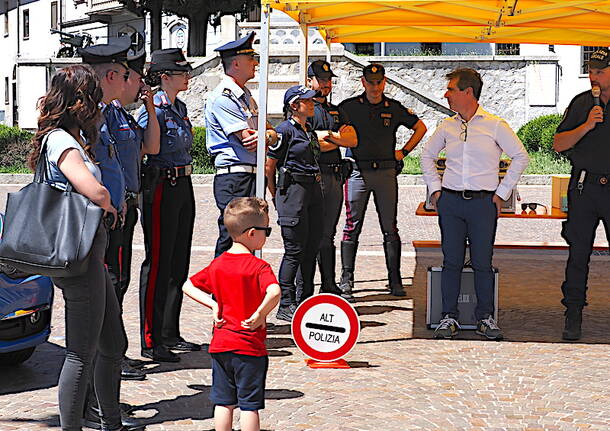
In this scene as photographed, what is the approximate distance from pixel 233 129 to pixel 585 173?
2.66m

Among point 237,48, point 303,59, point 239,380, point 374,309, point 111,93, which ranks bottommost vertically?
point 374,309

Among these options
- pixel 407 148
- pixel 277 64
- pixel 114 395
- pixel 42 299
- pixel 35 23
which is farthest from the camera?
pixel 35 23

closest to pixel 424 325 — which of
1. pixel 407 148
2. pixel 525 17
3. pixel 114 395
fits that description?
pixel 407 148

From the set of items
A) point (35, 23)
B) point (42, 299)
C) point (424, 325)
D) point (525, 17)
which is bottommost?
point (424, 325)

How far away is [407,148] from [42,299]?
4339 millimetres

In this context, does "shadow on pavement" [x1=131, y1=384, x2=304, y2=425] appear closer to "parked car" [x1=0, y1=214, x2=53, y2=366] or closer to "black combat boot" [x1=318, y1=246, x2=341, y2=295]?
"parked car" [x1=0, y1=214, x2=53, y2=366]

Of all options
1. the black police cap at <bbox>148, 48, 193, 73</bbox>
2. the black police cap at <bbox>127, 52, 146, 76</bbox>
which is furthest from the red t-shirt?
the black police cap at <bbox>148, 48, 193, 73</bbox>

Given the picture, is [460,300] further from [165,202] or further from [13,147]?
[13,147]

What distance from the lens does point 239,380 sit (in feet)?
15.2

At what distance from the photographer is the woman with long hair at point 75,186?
15.0ft

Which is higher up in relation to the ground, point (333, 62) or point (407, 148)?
point (333, 62)

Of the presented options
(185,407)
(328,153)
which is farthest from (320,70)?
(185,407)

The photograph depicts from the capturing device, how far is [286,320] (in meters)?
8.44

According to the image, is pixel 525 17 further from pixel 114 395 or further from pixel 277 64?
pixel 277 64
